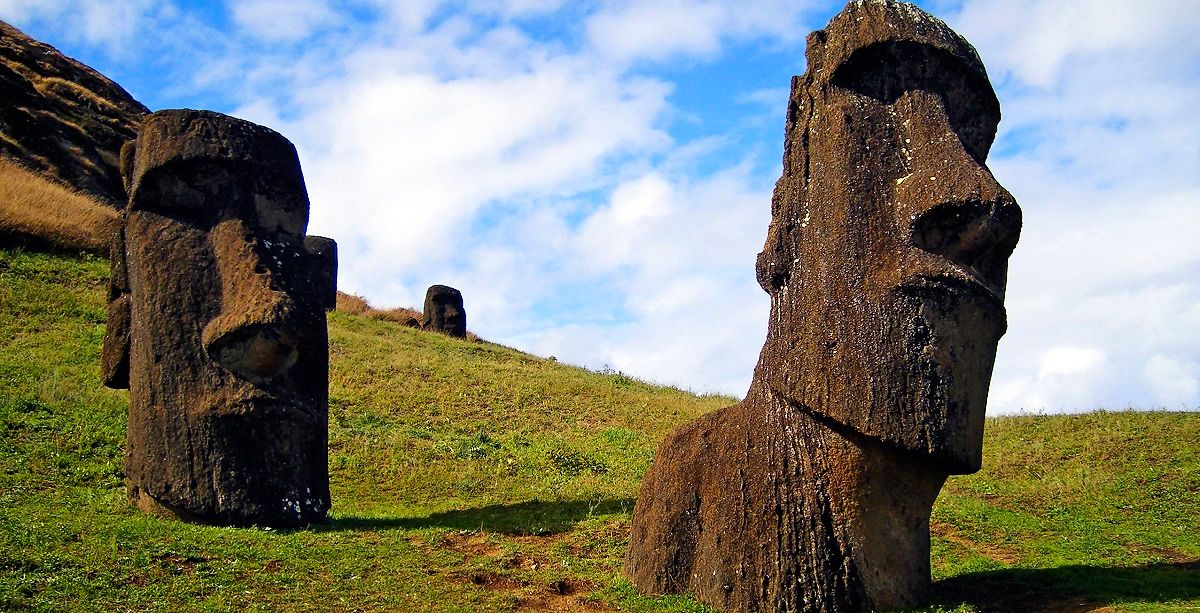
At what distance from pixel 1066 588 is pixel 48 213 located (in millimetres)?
23039

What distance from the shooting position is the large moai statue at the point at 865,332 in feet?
25.0

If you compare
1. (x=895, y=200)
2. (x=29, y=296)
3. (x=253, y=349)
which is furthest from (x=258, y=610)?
(x=29, y=296)

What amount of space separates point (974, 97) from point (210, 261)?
734 centimetres

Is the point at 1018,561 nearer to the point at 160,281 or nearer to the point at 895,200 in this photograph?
the point at 895,200

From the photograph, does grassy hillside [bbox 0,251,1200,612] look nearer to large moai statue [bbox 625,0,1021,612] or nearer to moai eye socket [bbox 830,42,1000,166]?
large moai statue [bbox 625,0,1021,612]

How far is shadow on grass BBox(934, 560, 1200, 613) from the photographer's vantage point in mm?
8156

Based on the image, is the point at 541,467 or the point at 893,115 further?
the point at 541,467

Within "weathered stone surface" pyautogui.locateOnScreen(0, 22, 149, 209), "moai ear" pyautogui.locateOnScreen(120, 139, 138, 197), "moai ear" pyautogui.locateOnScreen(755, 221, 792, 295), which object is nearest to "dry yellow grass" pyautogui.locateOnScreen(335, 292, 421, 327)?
"weathered stone surface" pyautogui.locateOnScreen(0, 22, 149, 209)

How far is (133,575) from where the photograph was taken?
8656 millimetres

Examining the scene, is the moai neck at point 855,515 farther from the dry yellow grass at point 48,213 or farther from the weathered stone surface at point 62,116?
the weathered stone surface at point 62,116

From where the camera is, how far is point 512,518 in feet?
41.4

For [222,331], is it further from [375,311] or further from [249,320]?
[375,311]

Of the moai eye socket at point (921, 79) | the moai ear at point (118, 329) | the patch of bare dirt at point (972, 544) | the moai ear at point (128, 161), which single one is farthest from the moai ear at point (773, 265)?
the moai ear at point (128, 161)

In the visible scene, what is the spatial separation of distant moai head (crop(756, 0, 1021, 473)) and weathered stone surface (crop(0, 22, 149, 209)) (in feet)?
74.4
